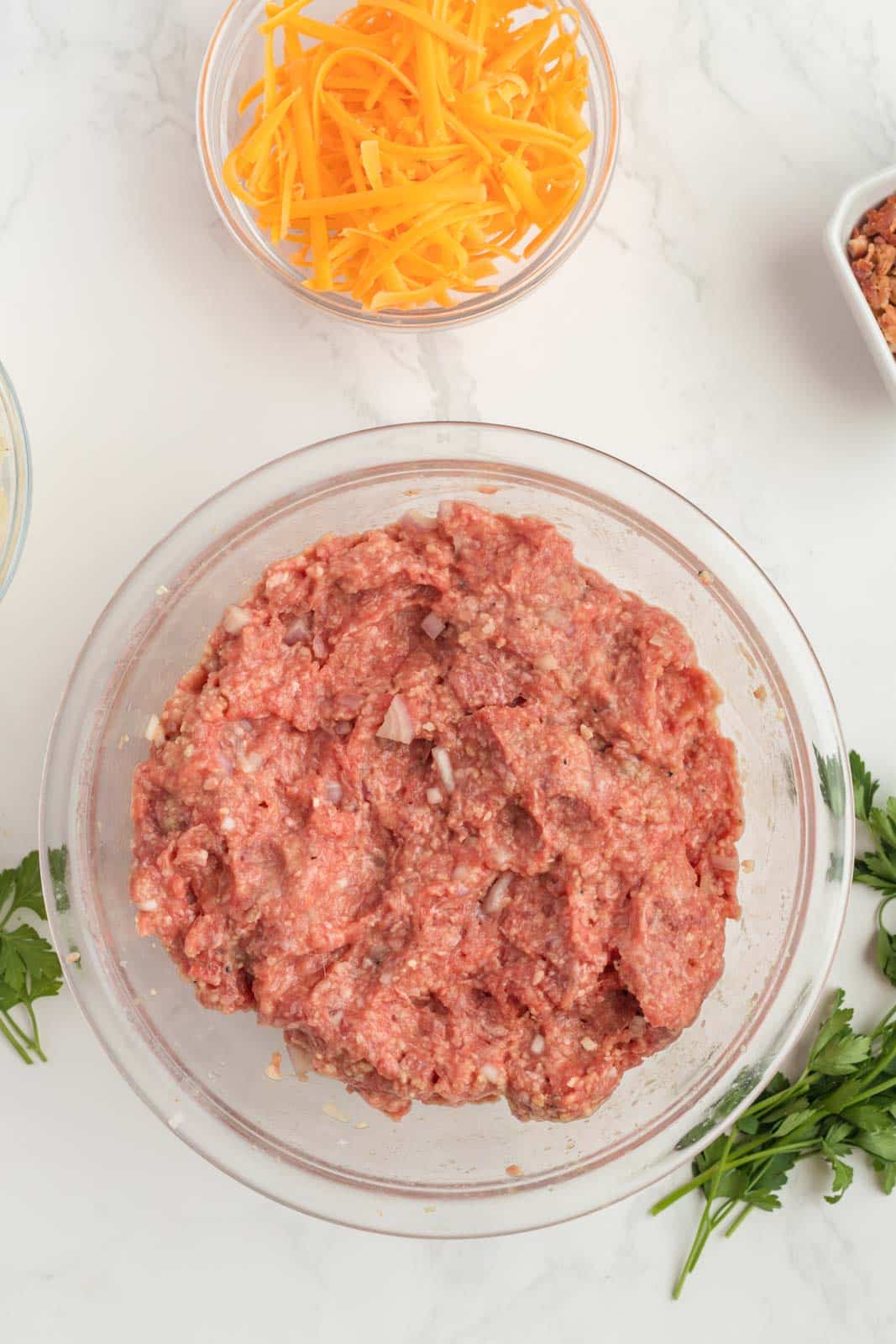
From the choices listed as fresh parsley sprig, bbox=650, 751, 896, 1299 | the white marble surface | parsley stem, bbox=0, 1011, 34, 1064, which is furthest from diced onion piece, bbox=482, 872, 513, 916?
parsley stem, bbox=0, 1011, 34, 1064

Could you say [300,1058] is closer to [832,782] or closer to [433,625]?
[433,625]

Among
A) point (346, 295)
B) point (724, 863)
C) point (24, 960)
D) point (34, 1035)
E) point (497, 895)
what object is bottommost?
point (724, 863)

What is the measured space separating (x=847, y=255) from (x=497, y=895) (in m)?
1.37

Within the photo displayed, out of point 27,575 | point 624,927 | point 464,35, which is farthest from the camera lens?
point 27,575

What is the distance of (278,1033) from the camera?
2152 millimetres

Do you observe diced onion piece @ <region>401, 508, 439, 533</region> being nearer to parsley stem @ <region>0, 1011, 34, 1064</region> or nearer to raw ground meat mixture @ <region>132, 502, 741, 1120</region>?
raw ground meat mixture @ <region>132, 502, 741, 1120</region>

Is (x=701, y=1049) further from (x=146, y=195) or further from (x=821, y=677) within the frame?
(x=146, y=195)

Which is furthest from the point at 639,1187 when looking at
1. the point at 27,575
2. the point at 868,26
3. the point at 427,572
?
the point at 868,26

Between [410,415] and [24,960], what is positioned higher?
[410,415]

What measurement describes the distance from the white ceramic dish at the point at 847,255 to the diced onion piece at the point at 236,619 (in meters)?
1.25

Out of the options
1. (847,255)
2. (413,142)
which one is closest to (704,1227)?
(847,255)

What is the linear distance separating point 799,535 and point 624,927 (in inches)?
37.1

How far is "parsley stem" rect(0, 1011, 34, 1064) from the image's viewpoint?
223 cm

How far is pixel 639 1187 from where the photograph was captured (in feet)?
6.68
